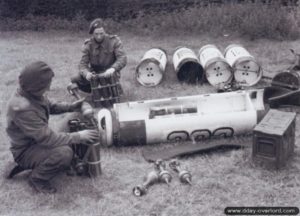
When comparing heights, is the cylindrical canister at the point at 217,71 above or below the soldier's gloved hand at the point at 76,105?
below

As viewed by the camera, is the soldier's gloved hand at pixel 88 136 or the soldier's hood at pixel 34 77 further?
the soldier's gloved hand at pixel 88 136

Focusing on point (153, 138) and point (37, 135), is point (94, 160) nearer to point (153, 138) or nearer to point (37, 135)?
point (37, 135)

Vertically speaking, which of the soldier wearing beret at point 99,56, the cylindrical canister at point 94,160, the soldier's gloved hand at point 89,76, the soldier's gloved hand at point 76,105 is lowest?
the cylindrical canister at point 94,160

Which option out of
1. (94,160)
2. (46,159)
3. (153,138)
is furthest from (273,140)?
(46,159)

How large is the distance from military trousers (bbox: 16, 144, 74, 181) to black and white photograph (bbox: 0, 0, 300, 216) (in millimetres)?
11

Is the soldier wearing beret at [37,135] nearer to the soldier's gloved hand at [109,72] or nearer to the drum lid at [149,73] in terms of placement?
the soldier's gloved hand at [109,72]

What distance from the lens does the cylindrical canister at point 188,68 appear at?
23.9 feet

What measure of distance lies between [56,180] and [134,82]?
10.9 feet

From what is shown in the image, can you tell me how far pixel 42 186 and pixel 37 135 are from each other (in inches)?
23.1

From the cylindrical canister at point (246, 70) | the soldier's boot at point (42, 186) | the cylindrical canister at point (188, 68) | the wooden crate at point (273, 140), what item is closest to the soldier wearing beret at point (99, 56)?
the cylindrical canister at point (188, 68)

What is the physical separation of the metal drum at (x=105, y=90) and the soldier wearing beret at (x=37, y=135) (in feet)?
5.98

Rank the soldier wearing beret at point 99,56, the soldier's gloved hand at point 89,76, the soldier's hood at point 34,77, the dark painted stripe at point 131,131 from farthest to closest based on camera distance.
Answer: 1. the soldier wearing beret at point 99,56
2. the soldier's gloved hand at point 89,76
3. the dark painted stripe at point 131,131
4. the soldier's hood at point 34,77

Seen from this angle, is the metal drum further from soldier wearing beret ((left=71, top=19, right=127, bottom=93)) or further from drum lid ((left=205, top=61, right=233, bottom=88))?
drum lid ((left=205, top=61, right=233, bottom=88))

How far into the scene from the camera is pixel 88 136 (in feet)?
14.6
